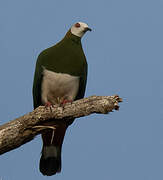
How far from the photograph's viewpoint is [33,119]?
153 inches

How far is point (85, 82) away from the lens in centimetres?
458

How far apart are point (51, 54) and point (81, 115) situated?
93 centimetres

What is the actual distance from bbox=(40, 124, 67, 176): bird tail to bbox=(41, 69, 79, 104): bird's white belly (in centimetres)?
36

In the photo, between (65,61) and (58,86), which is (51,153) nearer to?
(58,86)

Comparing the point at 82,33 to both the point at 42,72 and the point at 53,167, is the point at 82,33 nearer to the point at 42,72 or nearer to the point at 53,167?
the point at 42,72

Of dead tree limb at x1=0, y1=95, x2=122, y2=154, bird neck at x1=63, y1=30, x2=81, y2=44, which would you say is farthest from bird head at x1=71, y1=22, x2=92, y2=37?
dead tree limb at x1=0, y1=95, x2=122, y2=154

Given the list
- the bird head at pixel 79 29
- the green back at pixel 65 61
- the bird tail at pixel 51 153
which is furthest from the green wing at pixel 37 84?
the bird head at pixel 79 29

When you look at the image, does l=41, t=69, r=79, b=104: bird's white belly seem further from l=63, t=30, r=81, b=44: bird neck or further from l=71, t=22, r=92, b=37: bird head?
l=71, t=22, r=92, b=37: bird head

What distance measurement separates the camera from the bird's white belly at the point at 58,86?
4.32 metres

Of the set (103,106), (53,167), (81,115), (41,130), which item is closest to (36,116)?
(41,130)

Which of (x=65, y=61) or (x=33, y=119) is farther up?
(x=65, y=61)

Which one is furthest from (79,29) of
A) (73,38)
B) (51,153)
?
(51,153)

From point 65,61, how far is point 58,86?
29cm

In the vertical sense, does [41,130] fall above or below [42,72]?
below
